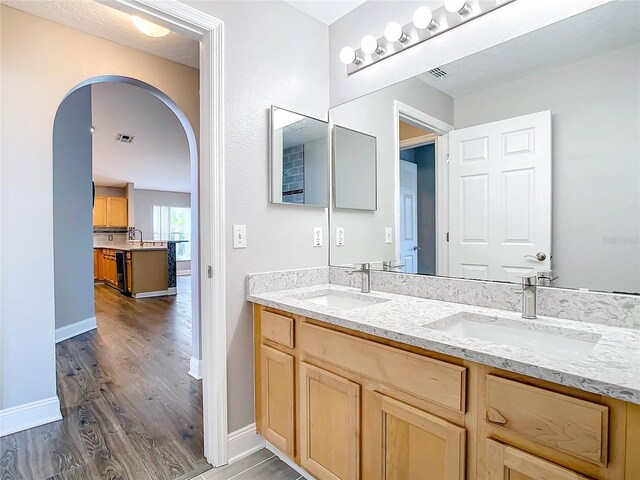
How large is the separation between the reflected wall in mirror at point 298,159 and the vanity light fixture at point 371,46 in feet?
1.58

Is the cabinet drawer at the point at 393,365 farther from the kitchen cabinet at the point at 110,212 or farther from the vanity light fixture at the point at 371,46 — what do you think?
the kitchen cabinet at the point at 110,212

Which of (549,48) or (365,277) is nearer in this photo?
(549,48)

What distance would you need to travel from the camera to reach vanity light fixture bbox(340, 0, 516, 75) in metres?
1.52

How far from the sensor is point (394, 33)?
1.75 metres

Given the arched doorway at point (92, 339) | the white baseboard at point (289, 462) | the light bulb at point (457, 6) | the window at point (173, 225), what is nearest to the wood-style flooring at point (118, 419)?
the arched doorway at point (92, 339)

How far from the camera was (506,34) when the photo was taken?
4.72 ft

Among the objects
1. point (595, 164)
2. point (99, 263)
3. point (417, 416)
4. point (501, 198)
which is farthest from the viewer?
point (99, 263)

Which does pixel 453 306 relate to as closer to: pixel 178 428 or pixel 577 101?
pixel 577 101

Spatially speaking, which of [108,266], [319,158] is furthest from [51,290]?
[108,266]

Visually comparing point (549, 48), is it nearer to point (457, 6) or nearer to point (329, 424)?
point (457, 6)

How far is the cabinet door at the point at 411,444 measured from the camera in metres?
1.01

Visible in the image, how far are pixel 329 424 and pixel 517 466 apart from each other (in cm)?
73

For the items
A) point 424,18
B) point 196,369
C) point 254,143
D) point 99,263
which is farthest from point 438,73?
point 99,263

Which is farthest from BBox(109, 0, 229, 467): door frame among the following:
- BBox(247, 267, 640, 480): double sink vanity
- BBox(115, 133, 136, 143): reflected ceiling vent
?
BBox(115, 133, 136, 143): reflected ceiling vent
